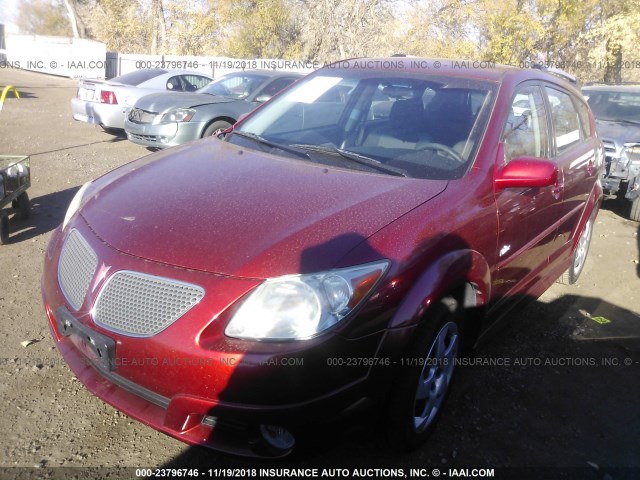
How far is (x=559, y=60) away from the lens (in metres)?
20.8

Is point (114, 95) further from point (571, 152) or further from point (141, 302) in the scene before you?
point (141, 302)

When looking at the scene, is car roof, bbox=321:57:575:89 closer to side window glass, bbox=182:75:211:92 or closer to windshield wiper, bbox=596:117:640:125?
windshield wiper, bbox=596:117:640:125

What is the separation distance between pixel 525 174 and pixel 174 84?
403 inches

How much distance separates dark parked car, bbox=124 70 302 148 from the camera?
8.57m

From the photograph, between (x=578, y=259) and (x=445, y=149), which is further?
(x=578, y=259)

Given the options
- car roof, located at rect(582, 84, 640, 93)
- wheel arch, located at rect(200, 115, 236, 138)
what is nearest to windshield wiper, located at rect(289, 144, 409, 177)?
wheel arch, located at rect(200, 115, 236, 138)

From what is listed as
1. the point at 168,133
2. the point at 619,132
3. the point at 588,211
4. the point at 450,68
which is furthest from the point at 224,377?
the point at 619,132

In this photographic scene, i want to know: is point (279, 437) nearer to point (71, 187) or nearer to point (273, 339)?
point (273, 339)

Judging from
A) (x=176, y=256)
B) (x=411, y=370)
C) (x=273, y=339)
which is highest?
(x=176, y=256)

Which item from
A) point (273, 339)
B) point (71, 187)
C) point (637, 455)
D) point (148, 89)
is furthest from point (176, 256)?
point (148, 89)

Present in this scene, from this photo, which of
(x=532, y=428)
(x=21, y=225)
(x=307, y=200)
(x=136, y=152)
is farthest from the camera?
(x=136, y=152)

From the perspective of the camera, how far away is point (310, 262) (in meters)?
2.21

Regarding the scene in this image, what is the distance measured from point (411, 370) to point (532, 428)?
41.2 inches

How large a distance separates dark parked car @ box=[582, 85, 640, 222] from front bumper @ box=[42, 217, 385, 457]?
5927mm
